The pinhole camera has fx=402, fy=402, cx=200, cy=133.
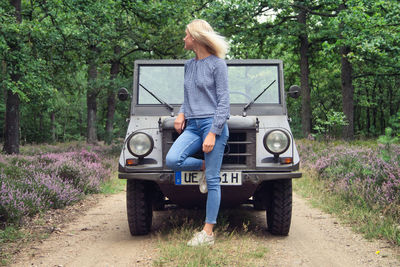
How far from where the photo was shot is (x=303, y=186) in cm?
828

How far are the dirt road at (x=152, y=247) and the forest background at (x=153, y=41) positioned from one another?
2.17 metres

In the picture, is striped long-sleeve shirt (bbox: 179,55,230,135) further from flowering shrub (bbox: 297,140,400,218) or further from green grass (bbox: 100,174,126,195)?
green grass (bbox: 100,174,126,195)

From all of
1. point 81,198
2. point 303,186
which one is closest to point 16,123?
point 81,198

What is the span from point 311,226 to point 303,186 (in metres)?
Answer: 3.00

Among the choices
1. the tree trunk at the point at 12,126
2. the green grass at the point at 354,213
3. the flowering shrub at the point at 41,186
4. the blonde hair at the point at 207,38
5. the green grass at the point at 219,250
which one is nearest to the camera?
the green grass at the point at 219,250

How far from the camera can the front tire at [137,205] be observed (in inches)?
175

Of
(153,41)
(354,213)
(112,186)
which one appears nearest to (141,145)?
(354,213)

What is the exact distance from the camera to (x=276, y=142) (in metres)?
4.18

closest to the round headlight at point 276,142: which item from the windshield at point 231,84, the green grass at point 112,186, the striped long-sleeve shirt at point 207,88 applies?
the striped long-sleeve shirt at point 207,88

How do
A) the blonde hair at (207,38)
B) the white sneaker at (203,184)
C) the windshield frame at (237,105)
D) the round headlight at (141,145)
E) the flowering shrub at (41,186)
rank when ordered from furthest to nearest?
the flowering shrub at (41,186) < the windshield frame at (237,105) < the round headlight at (141,145) < the white sneaker at (203,184) < the blonde hair at (207,38)

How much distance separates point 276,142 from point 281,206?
0.77 metres

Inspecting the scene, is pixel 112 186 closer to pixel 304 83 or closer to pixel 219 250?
pixel 219 250

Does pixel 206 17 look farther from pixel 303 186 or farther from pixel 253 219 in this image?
pixel 253 219

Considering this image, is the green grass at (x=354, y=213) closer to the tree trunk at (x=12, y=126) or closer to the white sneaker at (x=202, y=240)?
the white sneaker at (x=202, y=240)
